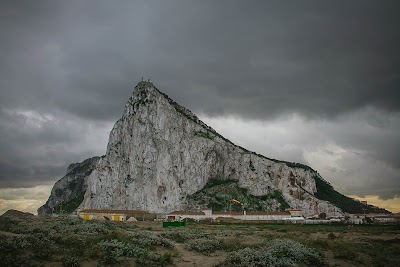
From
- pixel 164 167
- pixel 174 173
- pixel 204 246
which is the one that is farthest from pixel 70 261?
pixel 174 173

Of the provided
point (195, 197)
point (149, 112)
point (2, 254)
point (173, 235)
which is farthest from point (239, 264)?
point (149, 112)

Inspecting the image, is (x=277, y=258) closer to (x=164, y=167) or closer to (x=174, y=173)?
(x=164, y=167)

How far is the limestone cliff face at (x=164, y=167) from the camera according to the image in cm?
17412

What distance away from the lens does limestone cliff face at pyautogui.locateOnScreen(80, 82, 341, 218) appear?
17412 cm


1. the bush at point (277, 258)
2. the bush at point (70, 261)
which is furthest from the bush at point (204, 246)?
the bush at point (70, 261)

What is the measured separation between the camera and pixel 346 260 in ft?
84.0

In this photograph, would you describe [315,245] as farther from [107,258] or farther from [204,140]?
[204,140]

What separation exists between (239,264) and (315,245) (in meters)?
14.4

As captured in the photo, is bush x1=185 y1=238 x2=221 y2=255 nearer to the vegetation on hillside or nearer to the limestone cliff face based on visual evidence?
the vegetation on hillside

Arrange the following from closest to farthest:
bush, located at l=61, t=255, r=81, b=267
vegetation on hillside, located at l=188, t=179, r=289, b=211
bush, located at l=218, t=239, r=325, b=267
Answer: bush, located at l=61, t=255, r=81, b=267 → bush, located at l=218, t=239, r=325, b=267 → vegetation on hillside, located at l=188, t=179, r=289, b=211

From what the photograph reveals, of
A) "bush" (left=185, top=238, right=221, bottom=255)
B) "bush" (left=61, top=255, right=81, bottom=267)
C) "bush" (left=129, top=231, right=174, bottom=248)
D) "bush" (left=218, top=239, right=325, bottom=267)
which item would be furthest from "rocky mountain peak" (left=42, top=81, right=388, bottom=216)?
"bush" (left=61, top=255, right=81, bottom=267)

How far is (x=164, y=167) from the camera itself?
175875mm

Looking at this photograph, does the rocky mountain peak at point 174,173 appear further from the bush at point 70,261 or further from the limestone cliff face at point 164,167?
the bush at point 70,261

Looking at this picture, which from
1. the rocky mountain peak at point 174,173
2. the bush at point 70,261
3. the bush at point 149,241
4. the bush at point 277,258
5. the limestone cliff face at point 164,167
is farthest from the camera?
the limestone cliff face at point 164,167
